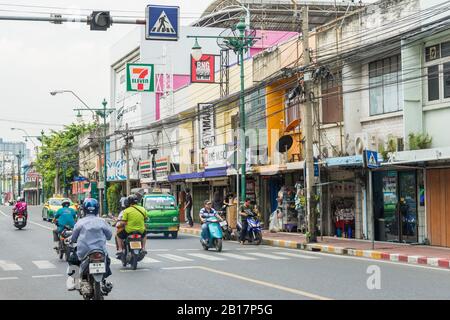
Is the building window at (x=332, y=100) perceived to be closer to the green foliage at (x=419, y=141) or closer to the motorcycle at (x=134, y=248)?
the green foliage at (x=419, y=141)

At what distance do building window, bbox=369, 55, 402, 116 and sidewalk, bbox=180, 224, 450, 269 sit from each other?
4.67 metres

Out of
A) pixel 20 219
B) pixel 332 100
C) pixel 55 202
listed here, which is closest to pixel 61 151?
pixel 55 202

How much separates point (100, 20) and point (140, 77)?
2358 cm

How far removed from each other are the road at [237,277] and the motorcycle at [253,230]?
9.53 ft

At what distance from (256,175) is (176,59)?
23.1 metres

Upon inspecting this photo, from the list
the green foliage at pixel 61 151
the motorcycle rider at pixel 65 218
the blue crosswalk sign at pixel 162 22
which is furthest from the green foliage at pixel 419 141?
the green foliage at pixel 61 151

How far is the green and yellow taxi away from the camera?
28.1 metres

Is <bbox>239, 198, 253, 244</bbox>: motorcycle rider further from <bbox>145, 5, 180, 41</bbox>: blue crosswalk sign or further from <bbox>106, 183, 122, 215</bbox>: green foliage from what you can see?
<bbox>106, 183, 122, 215</bbox>: green foliage

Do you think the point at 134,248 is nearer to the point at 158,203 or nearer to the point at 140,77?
the point at 158,203

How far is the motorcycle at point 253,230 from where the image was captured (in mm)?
23734

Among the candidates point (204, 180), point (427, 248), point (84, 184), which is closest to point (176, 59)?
point (204, 180)

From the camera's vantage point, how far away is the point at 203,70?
120 feet

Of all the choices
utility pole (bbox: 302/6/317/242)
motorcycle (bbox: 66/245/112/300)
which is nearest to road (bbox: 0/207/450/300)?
motorcycle (bbox: 66/245/112/300)

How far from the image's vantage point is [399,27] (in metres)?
21.8
